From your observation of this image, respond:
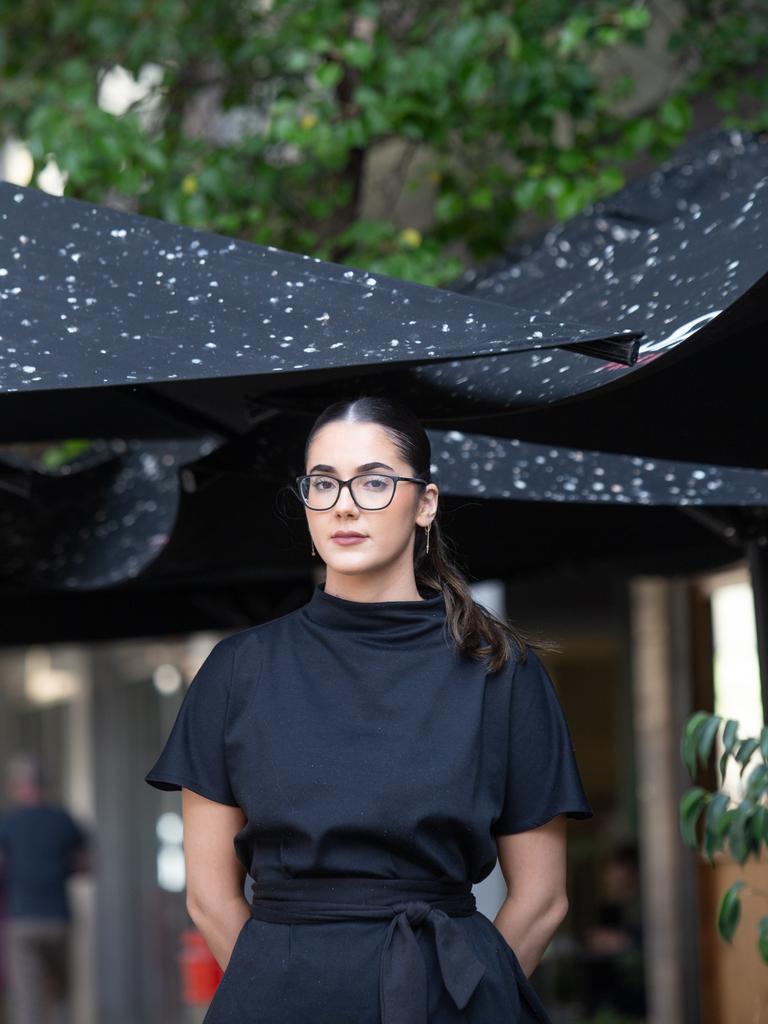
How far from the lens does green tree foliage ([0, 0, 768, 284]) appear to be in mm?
6078

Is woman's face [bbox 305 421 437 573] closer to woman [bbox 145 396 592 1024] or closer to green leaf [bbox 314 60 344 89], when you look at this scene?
woman [bbox 145 396 592 1024]

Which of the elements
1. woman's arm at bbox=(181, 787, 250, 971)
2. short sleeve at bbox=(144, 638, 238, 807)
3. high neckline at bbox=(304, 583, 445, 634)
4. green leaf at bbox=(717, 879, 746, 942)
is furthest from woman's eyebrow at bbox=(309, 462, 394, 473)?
green leaf at bbox=(717, 879, 746, 942)

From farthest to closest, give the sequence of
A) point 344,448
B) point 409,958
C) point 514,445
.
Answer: point 514,445
point 344,448
point 409,958

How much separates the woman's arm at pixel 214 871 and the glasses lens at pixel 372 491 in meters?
0.50

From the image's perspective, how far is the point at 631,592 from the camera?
295 inches

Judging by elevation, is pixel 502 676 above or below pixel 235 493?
below

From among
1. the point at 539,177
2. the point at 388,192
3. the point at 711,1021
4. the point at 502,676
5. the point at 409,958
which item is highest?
the point at 388,192

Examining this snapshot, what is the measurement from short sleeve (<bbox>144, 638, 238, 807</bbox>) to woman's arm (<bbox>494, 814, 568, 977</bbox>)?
1.41 ft

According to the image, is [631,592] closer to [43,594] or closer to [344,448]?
[43,594]

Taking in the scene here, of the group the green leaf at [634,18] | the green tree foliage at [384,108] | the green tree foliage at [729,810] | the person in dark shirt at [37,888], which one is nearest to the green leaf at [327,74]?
the green tree foliage at [384,108]

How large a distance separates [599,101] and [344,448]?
158 inches

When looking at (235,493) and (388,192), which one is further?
(388,192)

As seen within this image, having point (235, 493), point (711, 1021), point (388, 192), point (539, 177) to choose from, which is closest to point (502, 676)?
point (235, 493)

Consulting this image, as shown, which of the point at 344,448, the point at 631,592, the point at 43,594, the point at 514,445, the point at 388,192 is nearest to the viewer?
the point at 344,448
